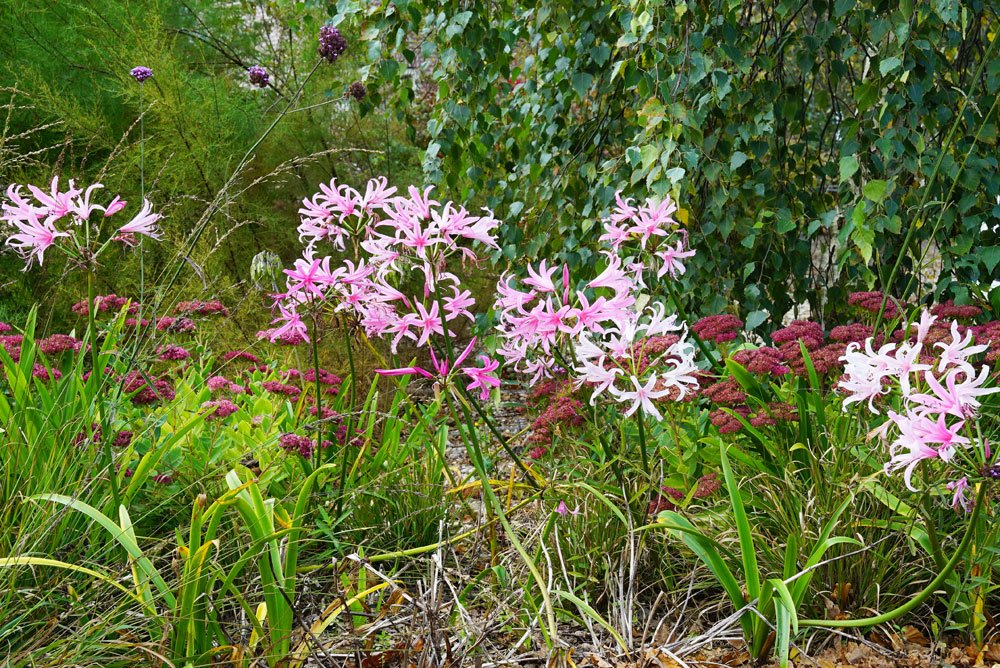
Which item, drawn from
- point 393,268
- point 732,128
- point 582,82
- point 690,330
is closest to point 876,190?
point 732,128

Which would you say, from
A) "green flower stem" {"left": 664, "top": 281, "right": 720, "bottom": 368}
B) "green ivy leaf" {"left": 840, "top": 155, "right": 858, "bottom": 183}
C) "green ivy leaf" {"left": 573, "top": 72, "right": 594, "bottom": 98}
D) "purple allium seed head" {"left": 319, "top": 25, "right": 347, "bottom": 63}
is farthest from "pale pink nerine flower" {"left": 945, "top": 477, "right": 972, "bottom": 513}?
"green ivy leaf" {"left": 573, "top": 72, "right": 594, "bottom": 98}

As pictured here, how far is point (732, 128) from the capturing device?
8.93ft

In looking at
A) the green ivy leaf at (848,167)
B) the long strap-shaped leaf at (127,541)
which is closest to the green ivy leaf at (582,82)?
the green ivy leaf at (848,167)

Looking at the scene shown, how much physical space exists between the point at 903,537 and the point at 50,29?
4.52 metres

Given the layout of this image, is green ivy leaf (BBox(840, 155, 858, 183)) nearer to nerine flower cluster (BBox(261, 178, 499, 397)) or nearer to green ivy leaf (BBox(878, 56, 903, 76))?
green ivy leaf (BBox(878, 56, 903, 76))

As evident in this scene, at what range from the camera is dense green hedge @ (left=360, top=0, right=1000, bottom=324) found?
2.42 m

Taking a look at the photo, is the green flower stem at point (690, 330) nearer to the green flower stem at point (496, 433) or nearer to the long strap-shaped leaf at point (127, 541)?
the green flower stem at point (496, 433)

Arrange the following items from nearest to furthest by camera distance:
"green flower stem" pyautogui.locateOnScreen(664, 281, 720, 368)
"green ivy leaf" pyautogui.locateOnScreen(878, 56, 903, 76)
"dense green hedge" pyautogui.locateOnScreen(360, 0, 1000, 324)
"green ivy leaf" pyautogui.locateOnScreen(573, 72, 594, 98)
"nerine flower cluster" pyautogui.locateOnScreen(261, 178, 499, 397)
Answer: "nerine flower cluster" pyautogui.locateOnScreen(261, 178, 499, 397) < "green flower stem" pyautogui.locateOnScreen(664, 281, 720, 368) < "green ivy leaf" pyautogui.locateOnScreen(878, 56, 903, 76) < "dense green hedge" pyautogui.locateOnScreen(360, 0, 1000, 324) < "green ivy leaf" pyautogui.locateOnScreen(573, 72, 594, 98)

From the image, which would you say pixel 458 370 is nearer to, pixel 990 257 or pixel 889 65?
pixel 889 65

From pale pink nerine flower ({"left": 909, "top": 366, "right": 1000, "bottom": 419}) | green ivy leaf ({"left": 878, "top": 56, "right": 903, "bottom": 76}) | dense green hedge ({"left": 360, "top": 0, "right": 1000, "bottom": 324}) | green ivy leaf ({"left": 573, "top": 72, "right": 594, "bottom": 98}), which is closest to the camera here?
pale pink nerine flower ({"left": 909, "top": 366, "right": 1000, "bottom": 419})

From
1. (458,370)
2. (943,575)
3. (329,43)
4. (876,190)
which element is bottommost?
(943,575)

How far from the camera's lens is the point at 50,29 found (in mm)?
4332

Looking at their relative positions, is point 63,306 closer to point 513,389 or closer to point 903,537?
point 513,389

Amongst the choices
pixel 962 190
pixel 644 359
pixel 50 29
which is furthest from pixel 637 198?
pixel 50 29
